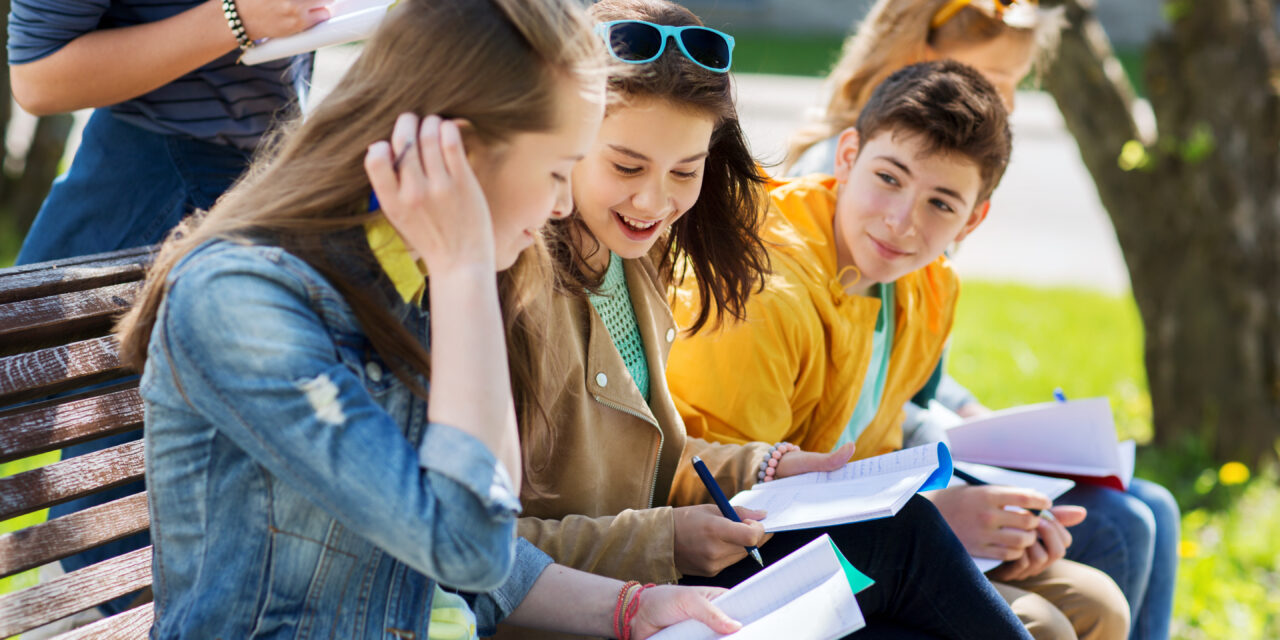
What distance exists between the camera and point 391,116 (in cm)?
138

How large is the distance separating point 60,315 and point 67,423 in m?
0.16

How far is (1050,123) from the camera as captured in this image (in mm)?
12742

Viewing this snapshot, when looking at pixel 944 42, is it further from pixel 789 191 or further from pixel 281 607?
pixel 281 607

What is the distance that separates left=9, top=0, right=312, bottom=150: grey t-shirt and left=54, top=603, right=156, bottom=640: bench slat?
2.74 feet

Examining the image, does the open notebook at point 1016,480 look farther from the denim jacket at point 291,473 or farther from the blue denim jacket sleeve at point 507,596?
Result: the denim jacket at point 291,473

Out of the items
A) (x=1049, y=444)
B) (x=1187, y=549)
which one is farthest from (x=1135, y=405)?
(x=1049, y=444)

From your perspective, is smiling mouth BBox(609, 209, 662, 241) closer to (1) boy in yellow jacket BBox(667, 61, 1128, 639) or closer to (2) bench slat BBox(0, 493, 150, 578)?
(1) boy in yellow jacket BBox(667, 61, 1128, 639)

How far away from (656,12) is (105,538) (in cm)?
122

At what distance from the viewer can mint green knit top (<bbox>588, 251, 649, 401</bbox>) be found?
6.94ft

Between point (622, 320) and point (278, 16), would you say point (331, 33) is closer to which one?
point (278, 16)

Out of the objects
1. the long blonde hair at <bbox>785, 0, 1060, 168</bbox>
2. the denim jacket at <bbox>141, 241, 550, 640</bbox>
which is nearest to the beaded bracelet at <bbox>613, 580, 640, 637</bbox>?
the denim jacket at <bbox>141, 241, 550, 640</bbox>

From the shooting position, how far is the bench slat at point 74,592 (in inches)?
65.7

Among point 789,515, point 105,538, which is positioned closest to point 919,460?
point 789,515

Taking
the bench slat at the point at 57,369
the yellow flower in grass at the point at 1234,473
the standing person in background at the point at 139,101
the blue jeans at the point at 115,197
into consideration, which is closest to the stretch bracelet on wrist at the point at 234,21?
the standing person in background at the point at 139,101
